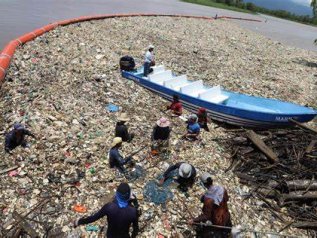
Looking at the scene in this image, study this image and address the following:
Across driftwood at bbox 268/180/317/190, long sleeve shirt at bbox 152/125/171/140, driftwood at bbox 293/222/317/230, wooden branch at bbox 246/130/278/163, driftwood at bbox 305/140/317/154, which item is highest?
long sleeve shirt at bbox 152/125/171/140

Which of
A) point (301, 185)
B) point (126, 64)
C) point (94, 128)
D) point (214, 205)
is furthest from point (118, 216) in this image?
point (126, 64)

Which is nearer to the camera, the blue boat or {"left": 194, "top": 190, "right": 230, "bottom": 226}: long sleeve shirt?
{"left": 194, "top": 190, "right": 230, "bottom": 226}: long sleeve shirt

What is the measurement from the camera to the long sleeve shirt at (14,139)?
10355 mm

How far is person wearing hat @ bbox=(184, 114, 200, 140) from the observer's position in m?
12.3

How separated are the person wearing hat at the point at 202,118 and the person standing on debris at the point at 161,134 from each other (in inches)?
94.4

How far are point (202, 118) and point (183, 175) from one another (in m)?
4.45

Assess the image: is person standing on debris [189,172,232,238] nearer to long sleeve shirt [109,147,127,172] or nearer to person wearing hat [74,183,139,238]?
person wearing hat [74,183,139,238]

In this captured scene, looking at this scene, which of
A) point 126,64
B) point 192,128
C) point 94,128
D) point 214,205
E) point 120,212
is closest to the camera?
point 120,212

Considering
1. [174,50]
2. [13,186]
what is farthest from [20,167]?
[174,50]

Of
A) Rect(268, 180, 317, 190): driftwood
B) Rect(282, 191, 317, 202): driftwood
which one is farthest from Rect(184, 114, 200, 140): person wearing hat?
Rect(282, 191, 317, 202): driftwood

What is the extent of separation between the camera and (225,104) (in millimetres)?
15469

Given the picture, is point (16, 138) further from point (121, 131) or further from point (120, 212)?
point (120, 212)

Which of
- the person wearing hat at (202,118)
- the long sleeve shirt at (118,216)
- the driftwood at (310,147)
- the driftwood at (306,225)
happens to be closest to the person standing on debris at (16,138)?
the long sleeve shirt at (118,216)

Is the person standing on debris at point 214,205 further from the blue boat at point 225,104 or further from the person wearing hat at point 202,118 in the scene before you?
the blue boat at point 225,104
